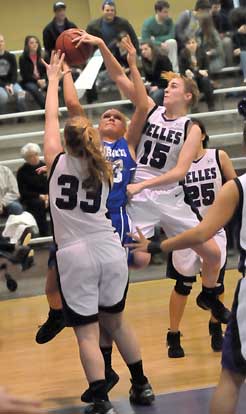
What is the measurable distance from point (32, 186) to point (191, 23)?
3.40 meters

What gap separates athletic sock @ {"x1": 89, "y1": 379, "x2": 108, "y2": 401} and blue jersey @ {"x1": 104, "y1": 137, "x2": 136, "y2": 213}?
3.76 ft

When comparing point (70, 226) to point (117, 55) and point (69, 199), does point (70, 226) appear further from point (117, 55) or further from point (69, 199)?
point (117, 55)

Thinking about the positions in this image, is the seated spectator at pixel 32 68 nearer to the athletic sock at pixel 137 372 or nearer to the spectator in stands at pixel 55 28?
the spectator in stands at pixel 55 28

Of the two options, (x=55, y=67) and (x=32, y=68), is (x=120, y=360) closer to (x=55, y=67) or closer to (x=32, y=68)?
(x=55, y=67)

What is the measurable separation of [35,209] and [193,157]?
150 inches

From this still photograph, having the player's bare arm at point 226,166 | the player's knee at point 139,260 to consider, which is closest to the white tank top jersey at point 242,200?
the player's knee at point 139,260

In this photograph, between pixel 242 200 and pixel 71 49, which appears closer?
pixel 242 200

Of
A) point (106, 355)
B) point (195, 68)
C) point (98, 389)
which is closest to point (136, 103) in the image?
point (106, 355)

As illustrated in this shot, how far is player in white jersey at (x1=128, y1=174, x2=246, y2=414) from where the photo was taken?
3.70 meters

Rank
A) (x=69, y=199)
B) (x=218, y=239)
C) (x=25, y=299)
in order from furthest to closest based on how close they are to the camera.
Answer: (x=25, y=299) → (x=218, y=239) → (x=69, y=199)

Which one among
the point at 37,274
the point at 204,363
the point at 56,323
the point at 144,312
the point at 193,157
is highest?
the point at 193,157

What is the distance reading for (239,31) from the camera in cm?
1129

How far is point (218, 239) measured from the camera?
602 cm

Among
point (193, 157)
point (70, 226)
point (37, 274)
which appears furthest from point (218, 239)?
point (37, 274)
